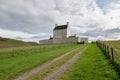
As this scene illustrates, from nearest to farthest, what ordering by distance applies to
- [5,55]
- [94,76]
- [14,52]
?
[94,76]
[5,55]
[14,52]

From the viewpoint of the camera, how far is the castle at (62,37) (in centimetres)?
12749

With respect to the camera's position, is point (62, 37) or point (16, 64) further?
point (62, 37)

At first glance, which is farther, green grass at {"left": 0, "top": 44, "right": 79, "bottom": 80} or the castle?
the castle

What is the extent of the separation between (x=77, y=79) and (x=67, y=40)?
116m

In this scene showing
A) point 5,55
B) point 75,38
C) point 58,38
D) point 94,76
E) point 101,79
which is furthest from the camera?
point 58,38

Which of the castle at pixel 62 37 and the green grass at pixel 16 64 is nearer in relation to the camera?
the green grass at pixel 16 64

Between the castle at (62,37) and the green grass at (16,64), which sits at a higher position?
the castle at (62,37)

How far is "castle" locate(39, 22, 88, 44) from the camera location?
418ft

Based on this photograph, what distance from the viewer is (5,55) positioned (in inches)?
1216

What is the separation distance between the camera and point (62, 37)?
437ft

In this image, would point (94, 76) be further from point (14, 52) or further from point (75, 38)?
point (75, 38)

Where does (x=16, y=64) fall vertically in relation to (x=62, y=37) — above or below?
below

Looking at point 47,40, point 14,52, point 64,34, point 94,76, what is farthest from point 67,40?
point 94,76

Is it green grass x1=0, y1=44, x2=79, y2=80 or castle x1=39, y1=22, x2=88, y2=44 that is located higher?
castle x1=39, y1=22, x2=88, y2=44
